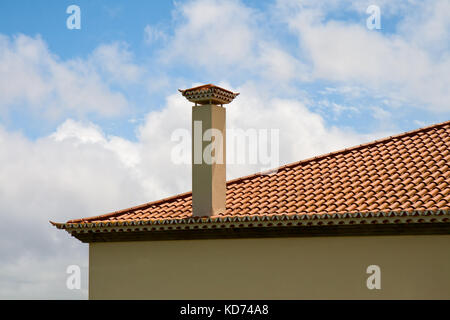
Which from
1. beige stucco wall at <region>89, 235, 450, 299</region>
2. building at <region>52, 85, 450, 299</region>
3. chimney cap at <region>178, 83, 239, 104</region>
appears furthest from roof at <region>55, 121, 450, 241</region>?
chimney cap at <region>178, 83, 239, 104</region>

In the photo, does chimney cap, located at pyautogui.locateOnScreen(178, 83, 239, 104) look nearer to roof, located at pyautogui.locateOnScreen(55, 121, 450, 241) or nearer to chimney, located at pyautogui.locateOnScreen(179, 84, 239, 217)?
chimney, located at pyautogui.locateOnScreen(179, 84, 239, 217)

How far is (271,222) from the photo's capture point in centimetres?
1555

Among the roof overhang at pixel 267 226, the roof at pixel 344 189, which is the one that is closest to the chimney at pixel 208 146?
the roof at pixel 344 189

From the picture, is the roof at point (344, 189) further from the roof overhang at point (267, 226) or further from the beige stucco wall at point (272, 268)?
the beige stucco wall at point (272, 268)

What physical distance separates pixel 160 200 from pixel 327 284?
5329 mm

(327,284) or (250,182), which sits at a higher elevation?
(250,182)

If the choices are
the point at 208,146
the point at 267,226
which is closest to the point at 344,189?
the point at 267,226

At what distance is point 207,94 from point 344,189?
3.90 metres

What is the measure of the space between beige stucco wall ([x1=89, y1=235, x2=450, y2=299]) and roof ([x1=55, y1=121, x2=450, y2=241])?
0.73 metres

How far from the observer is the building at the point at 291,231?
14938 millimetres

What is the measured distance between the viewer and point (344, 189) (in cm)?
1680

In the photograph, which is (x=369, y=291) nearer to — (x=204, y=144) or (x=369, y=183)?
(x=369, y=183)

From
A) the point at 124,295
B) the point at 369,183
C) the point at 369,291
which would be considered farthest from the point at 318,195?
the point at 124,295

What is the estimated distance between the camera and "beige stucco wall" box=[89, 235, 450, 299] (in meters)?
14.9
